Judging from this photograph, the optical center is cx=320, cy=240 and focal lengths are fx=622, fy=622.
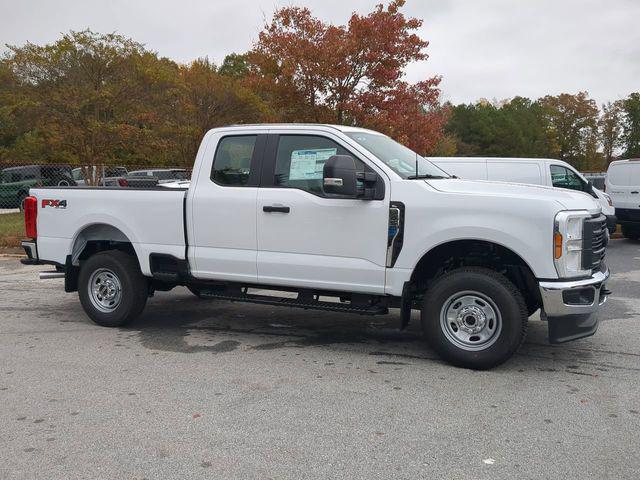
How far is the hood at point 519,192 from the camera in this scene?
197 inches

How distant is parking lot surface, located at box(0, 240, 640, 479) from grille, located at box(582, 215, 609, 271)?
915 mm

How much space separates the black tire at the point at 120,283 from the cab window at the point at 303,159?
76.2 inches

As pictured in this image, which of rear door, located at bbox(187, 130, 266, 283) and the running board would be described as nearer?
the running board

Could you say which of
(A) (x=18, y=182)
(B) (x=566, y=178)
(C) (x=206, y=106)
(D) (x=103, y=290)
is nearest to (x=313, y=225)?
(D) (x=103, y=290)

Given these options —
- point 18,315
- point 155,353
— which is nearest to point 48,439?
point 155,353

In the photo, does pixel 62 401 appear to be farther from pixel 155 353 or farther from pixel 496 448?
pixel 496 448

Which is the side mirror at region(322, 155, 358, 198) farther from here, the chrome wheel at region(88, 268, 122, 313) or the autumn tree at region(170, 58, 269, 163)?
the autumn tree at region(170, 58, 269, 163)

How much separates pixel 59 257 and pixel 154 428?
356 cm

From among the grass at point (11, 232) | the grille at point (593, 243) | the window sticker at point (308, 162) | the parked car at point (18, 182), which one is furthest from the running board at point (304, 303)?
the parked car at point (18, 182)

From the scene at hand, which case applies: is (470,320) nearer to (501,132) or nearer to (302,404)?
(302,404)

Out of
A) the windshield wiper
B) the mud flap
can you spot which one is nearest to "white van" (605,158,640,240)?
the windshield wiper

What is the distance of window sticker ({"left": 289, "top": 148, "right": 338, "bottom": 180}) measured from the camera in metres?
5.78

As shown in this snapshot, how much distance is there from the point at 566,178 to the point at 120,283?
10.4 m

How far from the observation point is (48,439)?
387 cm
